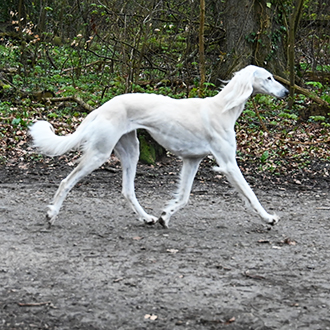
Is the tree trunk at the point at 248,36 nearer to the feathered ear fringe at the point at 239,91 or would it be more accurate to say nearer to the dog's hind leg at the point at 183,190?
the feathered ear fringe at the point at 239,91

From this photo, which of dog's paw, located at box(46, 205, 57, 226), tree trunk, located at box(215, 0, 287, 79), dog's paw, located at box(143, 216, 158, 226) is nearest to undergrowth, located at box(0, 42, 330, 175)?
tree trunk, located at box(215, 0, 287, 79)

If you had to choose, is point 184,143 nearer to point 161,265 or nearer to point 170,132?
point 170,132

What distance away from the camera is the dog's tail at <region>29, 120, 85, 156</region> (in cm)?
586

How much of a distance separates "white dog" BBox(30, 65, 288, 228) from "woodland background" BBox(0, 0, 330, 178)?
4.05m

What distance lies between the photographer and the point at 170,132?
5.97m

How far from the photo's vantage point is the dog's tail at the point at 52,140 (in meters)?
5.86

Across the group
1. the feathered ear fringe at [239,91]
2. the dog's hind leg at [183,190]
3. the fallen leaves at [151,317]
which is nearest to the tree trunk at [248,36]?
the feathered ear fringe at [239,91]

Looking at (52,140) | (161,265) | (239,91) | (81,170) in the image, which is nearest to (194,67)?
(239,91)

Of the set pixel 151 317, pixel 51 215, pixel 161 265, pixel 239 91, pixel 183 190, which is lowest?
pixel 51 215

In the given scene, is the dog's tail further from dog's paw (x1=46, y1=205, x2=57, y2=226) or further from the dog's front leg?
the dog's front leg

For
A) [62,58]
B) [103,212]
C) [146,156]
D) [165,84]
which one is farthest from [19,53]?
[103,212]

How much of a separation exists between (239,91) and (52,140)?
80.8 inches

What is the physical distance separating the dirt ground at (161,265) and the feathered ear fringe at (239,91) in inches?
54.5

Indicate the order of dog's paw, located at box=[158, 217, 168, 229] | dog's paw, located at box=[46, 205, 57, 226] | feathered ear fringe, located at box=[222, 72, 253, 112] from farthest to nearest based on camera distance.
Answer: dog's paw, located at box=[158, 217, 168, 229] → feathered ear fringe, located at box=[222, 72, 253, 112] → dog's paw, located at box=[46, 205, 57, 226]
